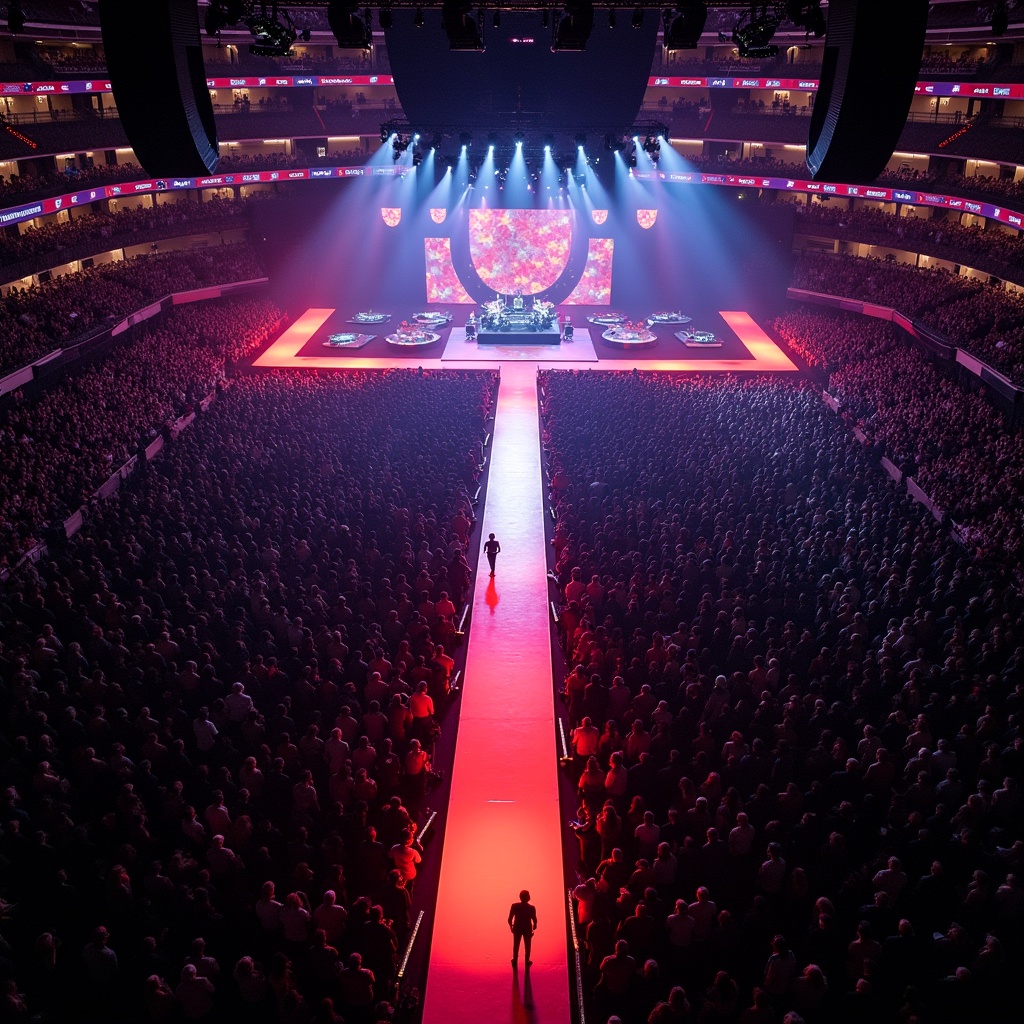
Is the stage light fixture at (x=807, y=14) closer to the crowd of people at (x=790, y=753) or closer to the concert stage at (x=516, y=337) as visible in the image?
the crowd of people at (x=790, y=753)

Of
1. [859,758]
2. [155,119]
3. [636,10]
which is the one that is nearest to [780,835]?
[859,758]

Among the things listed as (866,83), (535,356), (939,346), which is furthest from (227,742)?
(939,346)

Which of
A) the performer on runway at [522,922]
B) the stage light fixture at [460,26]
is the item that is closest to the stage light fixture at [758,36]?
the stage light fixture at [460,26]

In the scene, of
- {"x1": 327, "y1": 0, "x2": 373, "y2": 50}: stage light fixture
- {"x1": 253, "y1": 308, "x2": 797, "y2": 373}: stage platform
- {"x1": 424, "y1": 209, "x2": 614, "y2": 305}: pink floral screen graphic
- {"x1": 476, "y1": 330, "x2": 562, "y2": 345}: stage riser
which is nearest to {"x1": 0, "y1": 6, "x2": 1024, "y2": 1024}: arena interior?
{"x1": 327, "y1": 0, "x2": 373, "y2": 50}: stage light fixture

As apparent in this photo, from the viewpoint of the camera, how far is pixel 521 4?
1175cm

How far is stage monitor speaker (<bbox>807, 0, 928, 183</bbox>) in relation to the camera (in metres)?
6.73

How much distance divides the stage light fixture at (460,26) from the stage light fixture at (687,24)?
2.69 metres

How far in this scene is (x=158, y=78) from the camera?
6754 millimetres

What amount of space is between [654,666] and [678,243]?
3230cm

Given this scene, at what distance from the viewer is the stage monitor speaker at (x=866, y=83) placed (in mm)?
6730

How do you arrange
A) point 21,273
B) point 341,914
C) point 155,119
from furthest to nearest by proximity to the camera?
point 21,273 < point 341,914 < point 155,119

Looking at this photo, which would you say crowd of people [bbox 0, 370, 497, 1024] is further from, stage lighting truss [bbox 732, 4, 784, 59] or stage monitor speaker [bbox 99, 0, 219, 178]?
stage lighting truss [bbox 732, 4, 784, 59]

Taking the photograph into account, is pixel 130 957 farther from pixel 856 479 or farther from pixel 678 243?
pixel 678 243

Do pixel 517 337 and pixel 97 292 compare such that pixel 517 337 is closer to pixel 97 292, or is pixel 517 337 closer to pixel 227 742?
pixel 97 292
